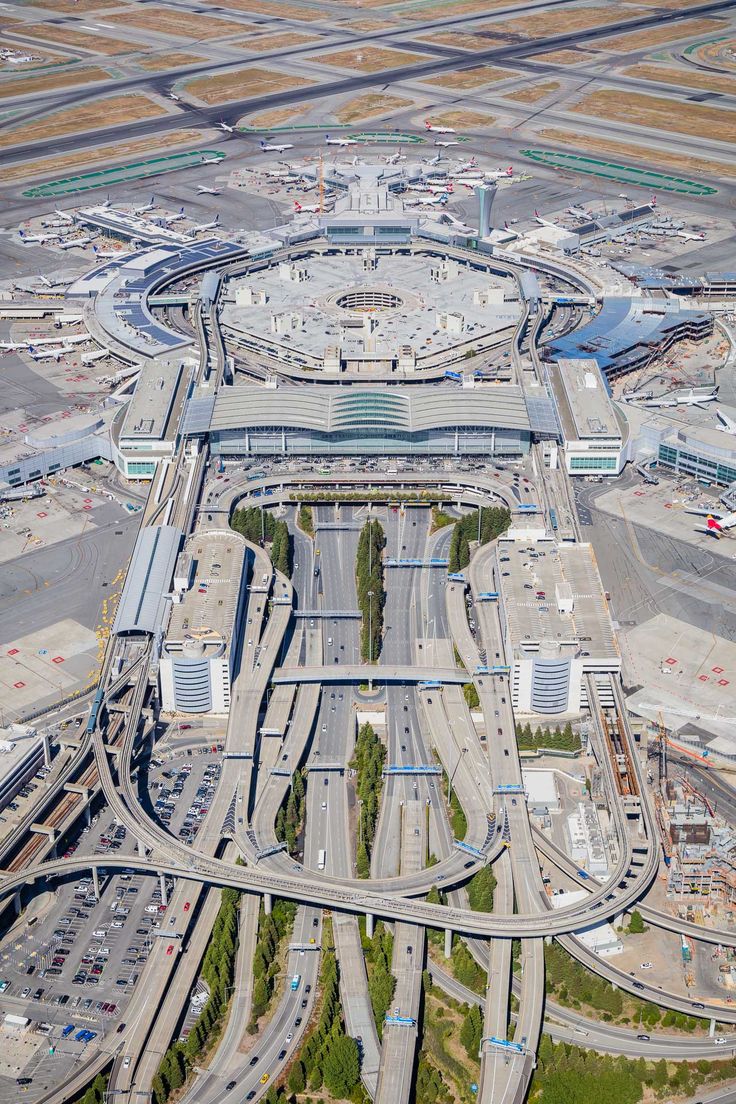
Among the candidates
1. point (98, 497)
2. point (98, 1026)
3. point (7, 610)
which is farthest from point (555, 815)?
point (98, 497)

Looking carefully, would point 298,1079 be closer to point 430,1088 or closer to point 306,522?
point 430,1088

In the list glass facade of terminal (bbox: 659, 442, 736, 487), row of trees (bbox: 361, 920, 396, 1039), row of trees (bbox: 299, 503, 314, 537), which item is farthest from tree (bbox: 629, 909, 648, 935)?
glass facade of terminal (bbox: 659, 442, 736, 487)

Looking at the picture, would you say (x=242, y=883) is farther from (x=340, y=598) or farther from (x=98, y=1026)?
(x=340, y=598)

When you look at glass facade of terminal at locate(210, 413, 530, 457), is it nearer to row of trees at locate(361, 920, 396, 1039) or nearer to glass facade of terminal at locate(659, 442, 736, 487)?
glass facade of terminal at locate(659, 442, 736, 487)

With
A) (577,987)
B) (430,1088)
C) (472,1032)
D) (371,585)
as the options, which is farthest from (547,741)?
(430,1088)

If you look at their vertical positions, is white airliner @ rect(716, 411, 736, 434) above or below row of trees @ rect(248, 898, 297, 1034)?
above

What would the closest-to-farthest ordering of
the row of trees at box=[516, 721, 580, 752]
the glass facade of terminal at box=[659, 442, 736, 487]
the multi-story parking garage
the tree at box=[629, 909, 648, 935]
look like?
the tree at box=[629, 909, 648, 935] < the row of trees at box=[516, 721, 580, 752] < the glass facade of terminal at box=[659, 442, 736, 487] < the multi-story parking garage
